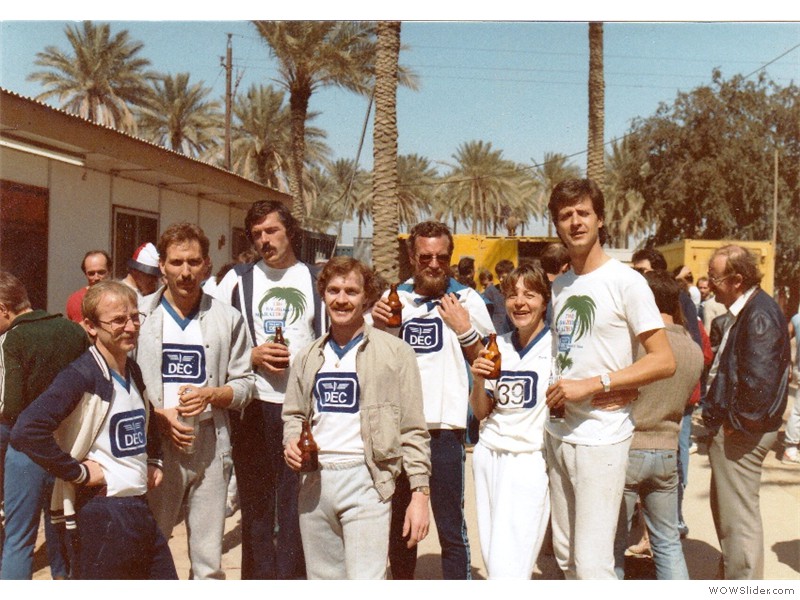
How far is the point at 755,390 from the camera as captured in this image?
392cm

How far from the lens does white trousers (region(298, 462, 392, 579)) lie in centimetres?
318

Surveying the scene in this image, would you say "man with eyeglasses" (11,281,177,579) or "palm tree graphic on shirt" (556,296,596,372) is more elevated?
"palm tree graphic on shirt" (556,296,596,372)

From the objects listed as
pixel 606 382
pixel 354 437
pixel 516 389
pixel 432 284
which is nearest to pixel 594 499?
pixel 606 382

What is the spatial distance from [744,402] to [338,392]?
2.25 meters

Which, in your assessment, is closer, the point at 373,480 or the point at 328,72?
the point at 373,480

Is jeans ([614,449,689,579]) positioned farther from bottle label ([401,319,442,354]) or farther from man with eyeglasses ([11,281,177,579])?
man with eyeglasses ([11,281,177,579])

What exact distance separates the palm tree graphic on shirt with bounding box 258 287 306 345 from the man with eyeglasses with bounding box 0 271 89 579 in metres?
1.05

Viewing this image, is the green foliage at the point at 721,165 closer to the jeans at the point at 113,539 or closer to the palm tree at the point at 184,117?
the palm tree at the point at 184,117

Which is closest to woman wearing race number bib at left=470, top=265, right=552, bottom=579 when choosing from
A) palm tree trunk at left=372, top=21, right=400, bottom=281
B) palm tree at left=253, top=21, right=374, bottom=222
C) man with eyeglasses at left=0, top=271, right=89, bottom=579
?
man with eyeglasses at left=0, top=271, right=89, bottom=579

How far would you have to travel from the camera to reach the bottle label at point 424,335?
4.00 meters

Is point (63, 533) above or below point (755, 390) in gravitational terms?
below
